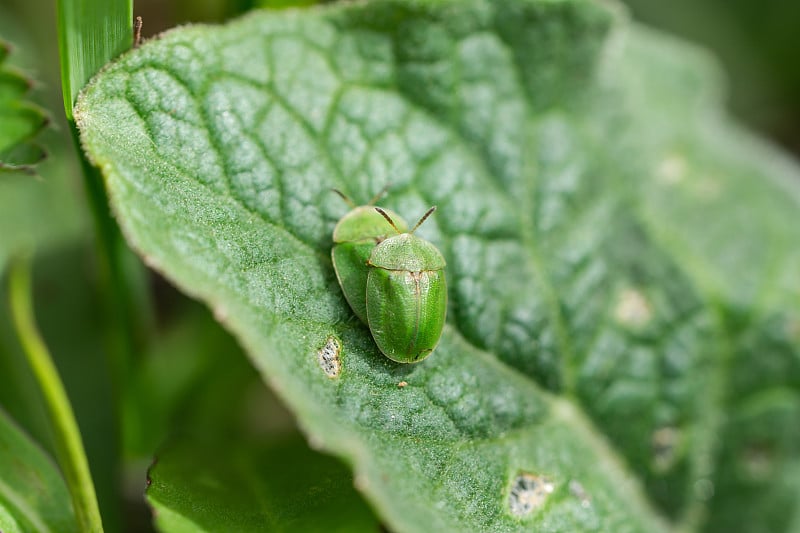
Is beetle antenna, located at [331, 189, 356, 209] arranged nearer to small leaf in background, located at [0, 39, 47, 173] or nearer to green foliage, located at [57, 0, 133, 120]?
green foliage, located at [57, 0, 133, 120]

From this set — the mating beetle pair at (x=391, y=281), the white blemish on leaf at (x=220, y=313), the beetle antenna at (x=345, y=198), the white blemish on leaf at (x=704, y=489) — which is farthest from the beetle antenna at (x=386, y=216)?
the white blemish on leaf at (x=704, y=489)

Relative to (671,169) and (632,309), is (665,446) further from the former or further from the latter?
(671,169)

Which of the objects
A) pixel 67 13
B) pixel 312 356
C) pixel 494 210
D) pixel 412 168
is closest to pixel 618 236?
pixel 494 210

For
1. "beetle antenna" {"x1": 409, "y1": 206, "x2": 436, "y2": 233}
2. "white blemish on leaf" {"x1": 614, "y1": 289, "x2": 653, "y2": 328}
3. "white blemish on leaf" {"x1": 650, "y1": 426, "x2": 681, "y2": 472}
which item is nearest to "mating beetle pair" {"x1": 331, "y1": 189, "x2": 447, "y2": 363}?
"beetle antenna" {"x1": 409, "y1": 206, "x2": 436, "y2": 233}

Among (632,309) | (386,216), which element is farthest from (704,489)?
(386,216)

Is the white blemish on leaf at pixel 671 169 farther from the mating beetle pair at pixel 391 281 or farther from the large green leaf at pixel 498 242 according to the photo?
the mating beetle pair at pixel 391 281

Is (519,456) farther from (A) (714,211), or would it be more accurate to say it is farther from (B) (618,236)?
(A) (714,211)
